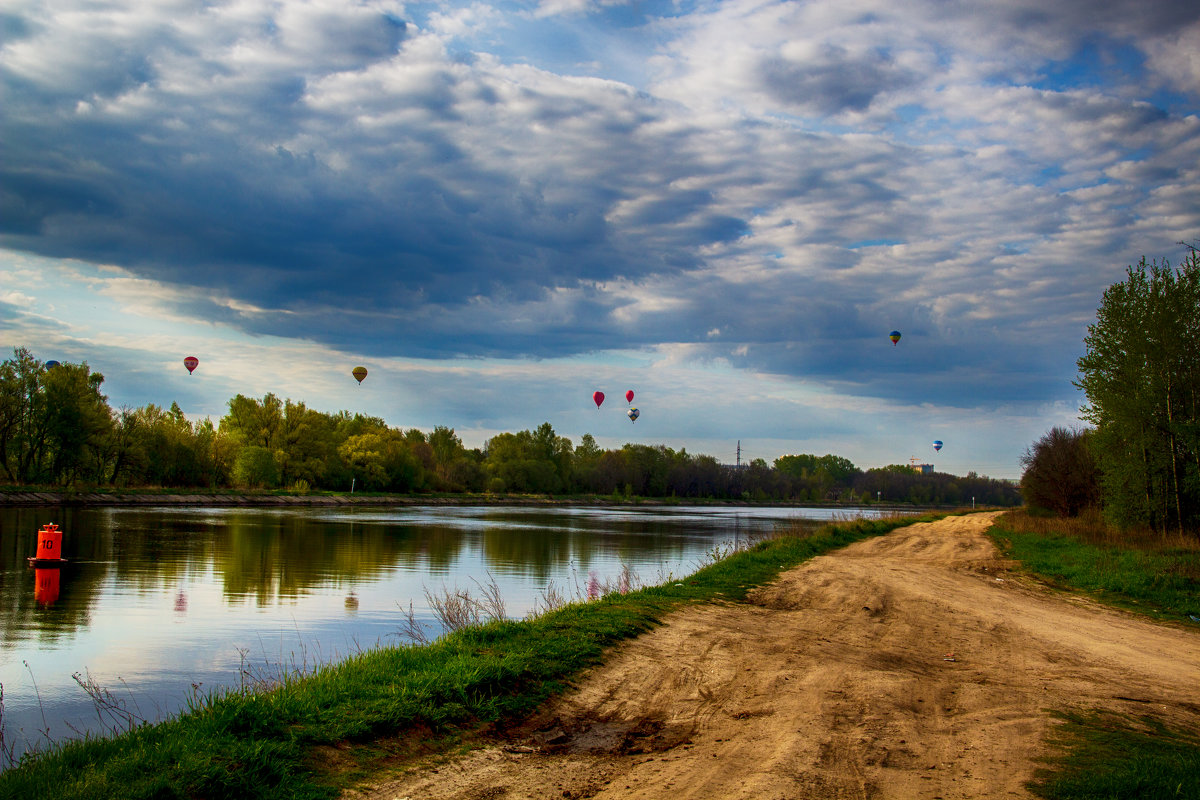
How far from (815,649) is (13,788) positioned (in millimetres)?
8464

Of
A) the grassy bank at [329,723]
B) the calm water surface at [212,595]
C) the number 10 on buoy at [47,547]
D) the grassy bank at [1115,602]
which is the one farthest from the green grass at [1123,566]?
the number 10 on buoy at [47,547]

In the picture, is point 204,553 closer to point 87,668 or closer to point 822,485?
point 87,668

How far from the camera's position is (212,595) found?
18.1 m

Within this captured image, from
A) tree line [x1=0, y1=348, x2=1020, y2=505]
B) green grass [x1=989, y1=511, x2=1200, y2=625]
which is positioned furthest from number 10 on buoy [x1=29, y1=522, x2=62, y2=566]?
tree line [x1=0, y1=348, x2=1020, y2=505]

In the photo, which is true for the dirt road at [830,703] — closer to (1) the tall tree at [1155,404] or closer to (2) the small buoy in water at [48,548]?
(1) the tall tree at [1155,404]

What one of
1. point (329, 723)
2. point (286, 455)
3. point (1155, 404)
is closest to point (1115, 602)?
point (1155, 404)

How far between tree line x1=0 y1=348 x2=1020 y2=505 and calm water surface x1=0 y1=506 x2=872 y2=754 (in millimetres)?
22534

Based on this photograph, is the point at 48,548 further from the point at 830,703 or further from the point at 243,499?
the point at 243,499

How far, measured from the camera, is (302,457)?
87438 mm

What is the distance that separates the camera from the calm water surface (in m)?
10.4

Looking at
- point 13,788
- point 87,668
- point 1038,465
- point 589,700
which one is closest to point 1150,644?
point 589,700

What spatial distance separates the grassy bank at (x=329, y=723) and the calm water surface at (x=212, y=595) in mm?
2793

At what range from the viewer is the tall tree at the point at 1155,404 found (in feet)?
76.3

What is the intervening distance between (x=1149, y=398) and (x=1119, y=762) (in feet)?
72.2
